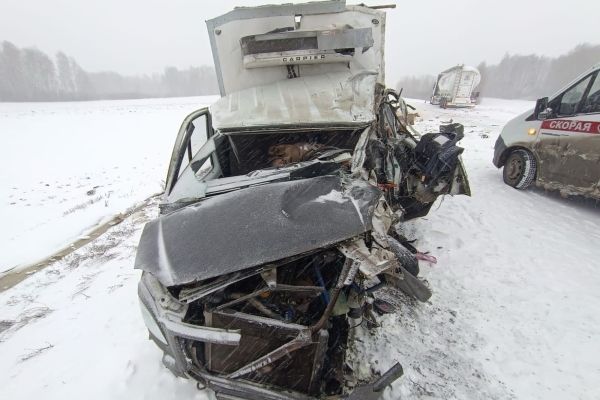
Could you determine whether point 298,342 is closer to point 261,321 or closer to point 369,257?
point 261,321

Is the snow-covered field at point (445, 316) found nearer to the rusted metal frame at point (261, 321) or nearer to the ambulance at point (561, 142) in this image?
the ambulance at point (561, 142)

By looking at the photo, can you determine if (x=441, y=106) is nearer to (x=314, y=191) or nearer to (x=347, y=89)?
(x=347, y=89)

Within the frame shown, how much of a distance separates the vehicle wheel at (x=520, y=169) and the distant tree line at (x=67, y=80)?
62945mm

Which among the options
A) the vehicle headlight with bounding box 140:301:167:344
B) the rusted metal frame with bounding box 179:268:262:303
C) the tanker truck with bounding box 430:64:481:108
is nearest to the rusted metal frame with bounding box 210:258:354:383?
the rusted metal frame with bounding box 179:268:262:303

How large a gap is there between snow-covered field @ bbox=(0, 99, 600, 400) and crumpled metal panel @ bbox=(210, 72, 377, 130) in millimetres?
2049

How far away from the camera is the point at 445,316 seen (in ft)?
9.65

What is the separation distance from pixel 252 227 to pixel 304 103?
201 cm

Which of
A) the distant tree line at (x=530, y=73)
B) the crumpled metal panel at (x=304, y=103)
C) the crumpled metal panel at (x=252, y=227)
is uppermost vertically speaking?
the crumpled metal panel at (x=304, y=103)

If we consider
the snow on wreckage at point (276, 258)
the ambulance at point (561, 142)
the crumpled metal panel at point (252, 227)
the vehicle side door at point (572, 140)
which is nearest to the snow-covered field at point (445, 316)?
the ambulance at point (561, 142)

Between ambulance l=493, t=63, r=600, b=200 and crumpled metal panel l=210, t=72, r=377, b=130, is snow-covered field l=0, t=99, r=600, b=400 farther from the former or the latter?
crumpled metal panel l=210, t=72, r=377, b=130

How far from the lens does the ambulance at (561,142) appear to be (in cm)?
447

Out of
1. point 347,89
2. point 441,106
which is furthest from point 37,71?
point 347,89

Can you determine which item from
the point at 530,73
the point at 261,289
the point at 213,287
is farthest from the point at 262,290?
the point at 530,73

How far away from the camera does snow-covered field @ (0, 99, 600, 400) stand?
94.3 inches
